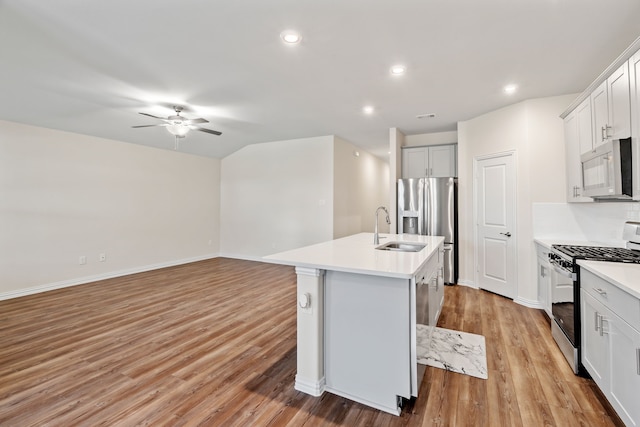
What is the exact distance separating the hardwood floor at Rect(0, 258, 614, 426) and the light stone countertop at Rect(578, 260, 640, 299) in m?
0.87

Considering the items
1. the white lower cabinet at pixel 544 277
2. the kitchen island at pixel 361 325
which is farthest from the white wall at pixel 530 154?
the kitchen island at pixel 361 325

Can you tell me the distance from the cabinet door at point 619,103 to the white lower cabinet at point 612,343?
113cm

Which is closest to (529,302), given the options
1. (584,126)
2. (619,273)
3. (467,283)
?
(467,283)

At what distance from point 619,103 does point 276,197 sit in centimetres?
540

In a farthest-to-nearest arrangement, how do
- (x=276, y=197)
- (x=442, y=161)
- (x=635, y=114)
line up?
(x=276, y=197)
(x=442, y=161)
(x=635, y=114)

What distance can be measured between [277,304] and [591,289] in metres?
3.07

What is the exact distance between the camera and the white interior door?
3982 millimetres

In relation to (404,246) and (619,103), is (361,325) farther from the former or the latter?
(619,103)

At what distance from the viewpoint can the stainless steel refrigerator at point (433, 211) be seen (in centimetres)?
471

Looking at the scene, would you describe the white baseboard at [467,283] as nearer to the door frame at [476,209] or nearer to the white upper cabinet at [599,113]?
the door frame at [476,209]

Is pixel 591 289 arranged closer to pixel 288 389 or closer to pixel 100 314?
pixel 288 389

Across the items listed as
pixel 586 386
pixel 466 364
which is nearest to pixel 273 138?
pixel 466 364

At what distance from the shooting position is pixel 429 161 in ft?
17.8

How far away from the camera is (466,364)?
2.37 m
